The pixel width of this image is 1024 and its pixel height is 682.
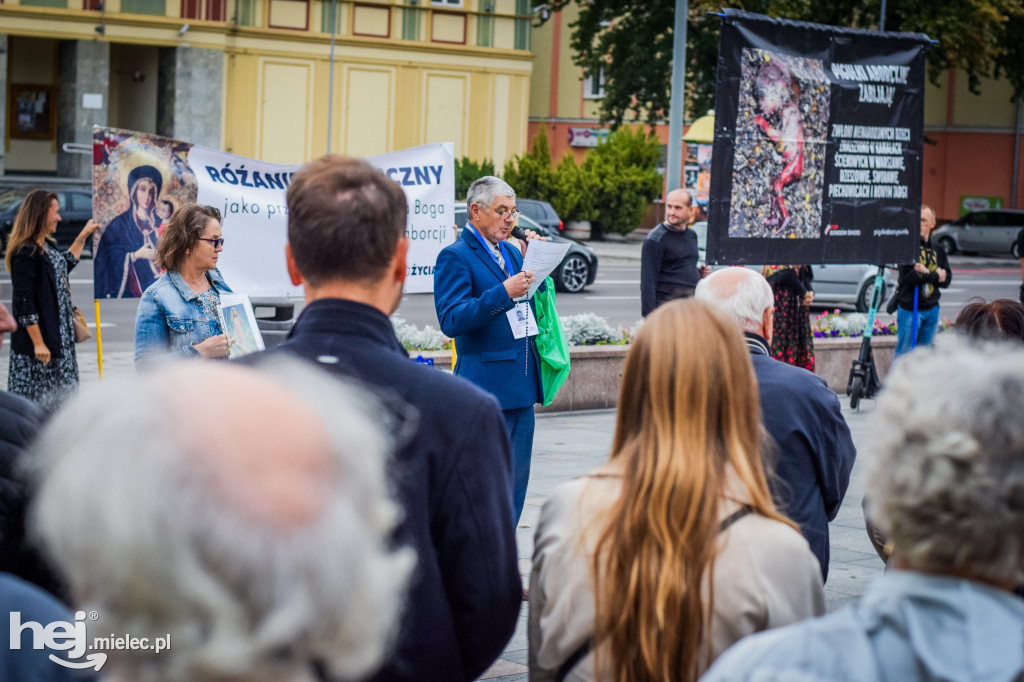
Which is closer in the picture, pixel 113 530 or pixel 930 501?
pixel 113 530

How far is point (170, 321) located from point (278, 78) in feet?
114

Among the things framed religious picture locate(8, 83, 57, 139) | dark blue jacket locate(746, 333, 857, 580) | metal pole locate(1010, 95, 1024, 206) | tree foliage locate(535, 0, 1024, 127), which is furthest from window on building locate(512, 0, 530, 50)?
dark blue jacket locate(746, 333, 857, 580)

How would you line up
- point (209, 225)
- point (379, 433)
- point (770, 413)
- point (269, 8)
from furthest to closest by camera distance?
point (269, 8), point (209, 225), point (770, 413), point (379, 433)

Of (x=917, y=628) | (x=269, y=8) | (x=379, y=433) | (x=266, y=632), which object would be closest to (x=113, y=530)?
(x=266, y=632)

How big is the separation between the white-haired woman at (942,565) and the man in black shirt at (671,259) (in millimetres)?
7578

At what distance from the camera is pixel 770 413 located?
3.48 m

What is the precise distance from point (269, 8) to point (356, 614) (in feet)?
126

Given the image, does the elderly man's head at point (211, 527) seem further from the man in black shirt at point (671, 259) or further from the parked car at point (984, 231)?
the parked car at point (984, 231)

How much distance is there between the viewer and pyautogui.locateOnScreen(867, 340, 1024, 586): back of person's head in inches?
61.2

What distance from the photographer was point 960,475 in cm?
156

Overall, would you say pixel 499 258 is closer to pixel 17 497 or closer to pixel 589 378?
pixel 17 497

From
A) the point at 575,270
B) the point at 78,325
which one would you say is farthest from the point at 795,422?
the point at 575,270

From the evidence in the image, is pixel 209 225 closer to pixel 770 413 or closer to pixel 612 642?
pixel 770 413

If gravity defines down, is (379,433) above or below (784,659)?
above
